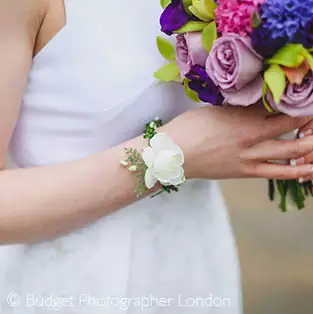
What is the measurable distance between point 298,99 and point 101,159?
0.33 metres

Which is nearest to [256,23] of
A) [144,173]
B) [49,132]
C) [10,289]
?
[144,173]

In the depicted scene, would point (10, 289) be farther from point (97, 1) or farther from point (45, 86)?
point (97, 1)

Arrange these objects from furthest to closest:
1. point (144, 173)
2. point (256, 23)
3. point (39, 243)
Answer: point (39, 243) < point (144, 173) < point (256, 23)

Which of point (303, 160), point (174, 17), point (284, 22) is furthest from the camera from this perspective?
point (303, 160)

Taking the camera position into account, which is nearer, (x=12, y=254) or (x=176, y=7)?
(x=176, y=7)

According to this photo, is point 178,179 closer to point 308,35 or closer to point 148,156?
point 148,156

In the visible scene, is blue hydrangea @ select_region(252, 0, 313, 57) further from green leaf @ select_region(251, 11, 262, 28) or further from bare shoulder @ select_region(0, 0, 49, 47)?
bare shoulder @ select_region(0, 0, 49, 47)

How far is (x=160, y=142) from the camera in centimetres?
89

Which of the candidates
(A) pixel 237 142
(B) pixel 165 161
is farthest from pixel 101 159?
(A) pixel 237 142

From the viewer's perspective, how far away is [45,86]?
38.2 inches

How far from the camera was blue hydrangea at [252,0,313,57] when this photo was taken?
2.45 feet

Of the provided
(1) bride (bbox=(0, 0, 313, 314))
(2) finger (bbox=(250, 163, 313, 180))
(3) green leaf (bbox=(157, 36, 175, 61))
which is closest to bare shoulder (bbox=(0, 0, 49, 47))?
(1) bride (bbox=(0, 0, 313, 314))

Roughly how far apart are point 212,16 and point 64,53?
0.27 meters

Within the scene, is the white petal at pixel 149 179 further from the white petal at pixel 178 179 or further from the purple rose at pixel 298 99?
the purple rose at pixel 298 99
